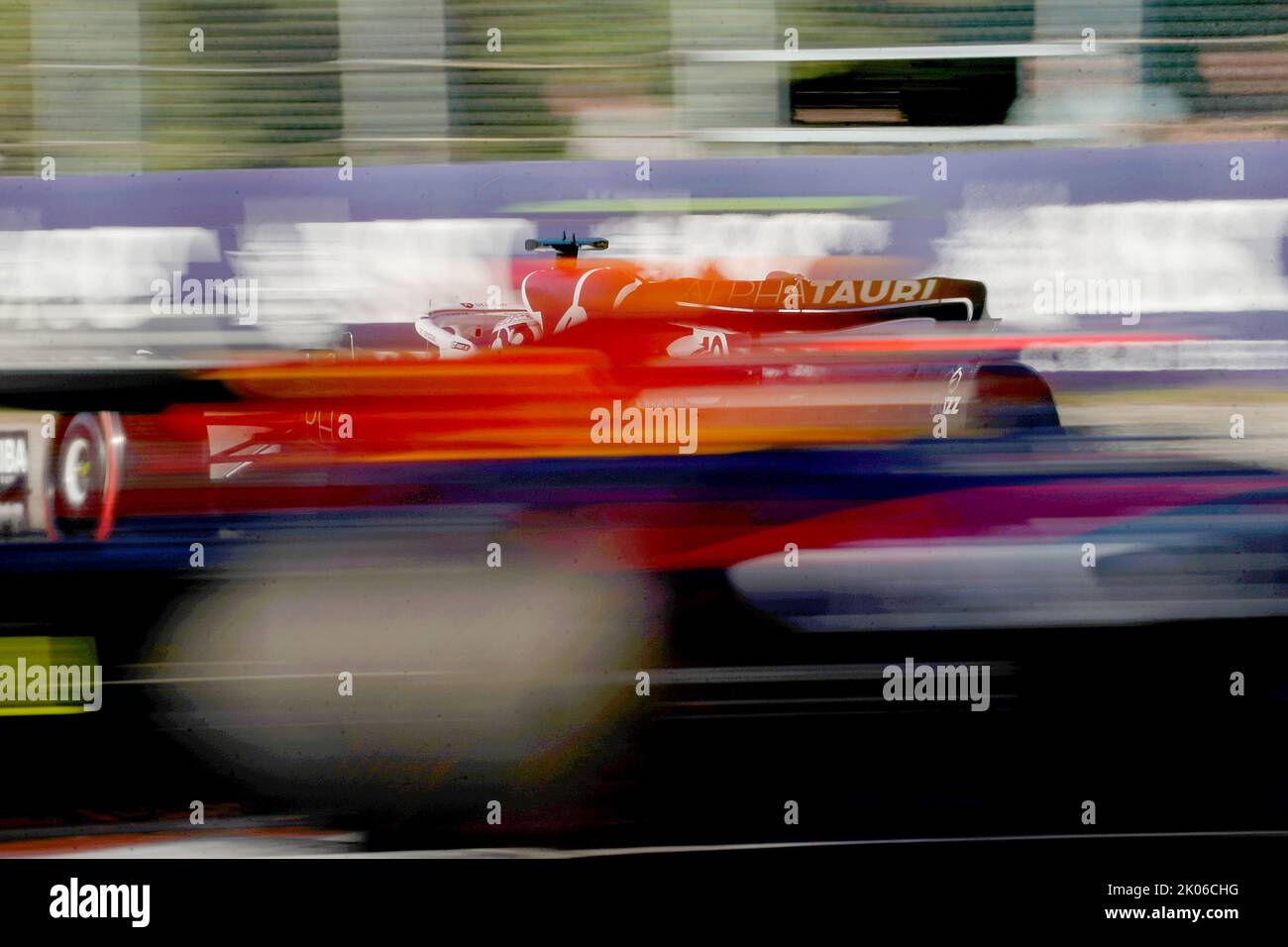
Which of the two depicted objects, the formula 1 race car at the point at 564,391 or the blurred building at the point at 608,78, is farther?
the formula 1 race car at the point at 564,391

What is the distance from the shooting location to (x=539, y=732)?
300 centimetres

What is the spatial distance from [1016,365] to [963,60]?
714mm

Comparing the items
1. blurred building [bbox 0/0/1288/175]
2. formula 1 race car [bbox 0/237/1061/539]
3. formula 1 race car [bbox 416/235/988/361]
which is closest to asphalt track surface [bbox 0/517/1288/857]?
formula 1 race car [bbox 0/237/1061/539]

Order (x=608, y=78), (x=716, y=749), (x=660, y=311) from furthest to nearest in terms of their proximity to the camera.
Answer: (x=716, y=749) → (x=660, y=311) → (x=608, y=78)

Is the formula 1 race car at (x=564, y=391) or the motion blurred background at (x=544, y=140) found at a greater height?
the motion blurred background at (x=544, y=140)

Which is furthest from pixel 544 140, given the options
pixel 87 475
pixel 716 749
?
pixel 716 749

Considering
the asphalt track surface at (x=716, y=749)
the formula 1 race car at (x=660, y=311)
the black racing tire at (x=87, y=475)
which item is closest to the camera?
the formula 1 race car at (x=660, y=311)

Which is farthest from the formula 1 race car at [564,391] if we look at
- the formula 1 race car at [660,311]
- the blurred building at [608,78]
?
the blurred building at [608,78]

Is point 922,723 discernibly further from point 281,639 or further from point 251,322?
point 251,322

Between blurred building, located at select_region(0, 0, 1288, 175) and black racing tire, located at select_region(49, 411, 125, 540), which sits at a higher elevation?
blurred building, located at select_region(0, 0, 1288, 175)

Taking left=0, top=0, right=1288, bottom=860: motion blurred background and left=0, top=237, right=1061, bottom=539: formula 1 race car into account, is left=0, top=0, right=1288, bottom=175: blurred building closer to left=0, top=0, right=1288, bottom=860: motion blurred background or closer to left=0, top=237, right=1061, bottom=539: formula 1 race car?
left=0, top=0, right=1288, bottom=860: motion blurred background

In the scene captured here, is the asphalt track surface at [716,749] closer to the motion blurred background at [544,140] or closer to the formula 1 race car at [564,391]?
the formula 1 race car at [564,391]

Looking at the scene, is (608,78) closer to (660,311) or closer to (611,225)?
(611,225)
